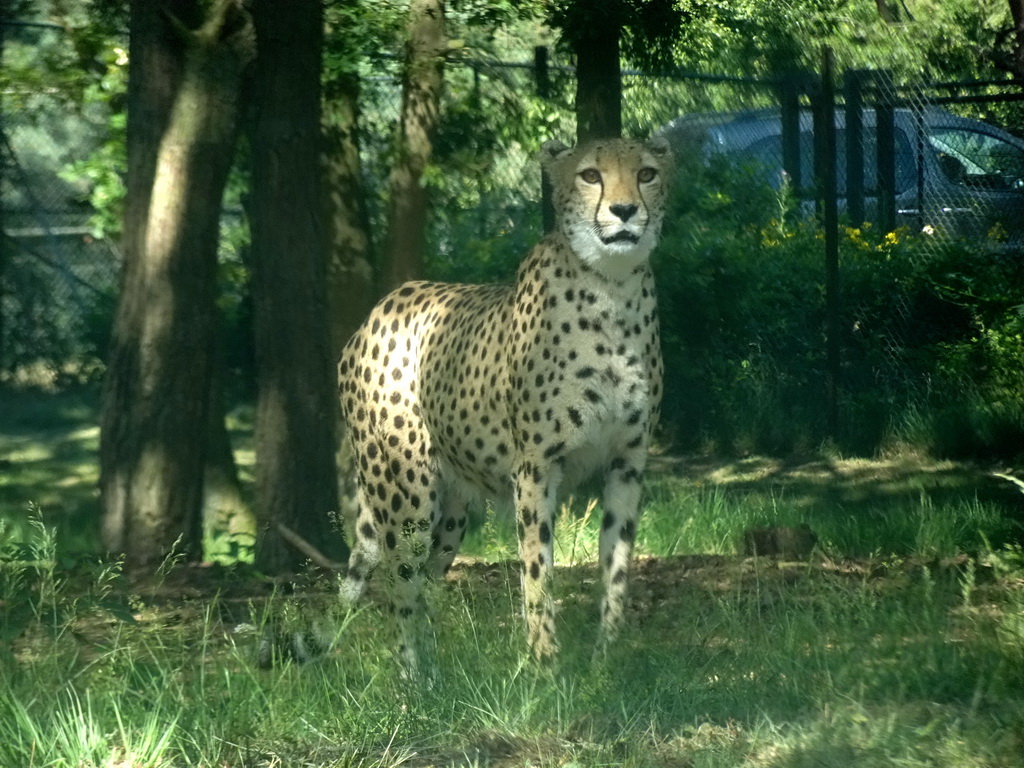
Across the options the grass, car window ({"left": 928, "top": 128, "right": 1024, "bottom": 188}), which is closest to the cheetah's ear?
the grass

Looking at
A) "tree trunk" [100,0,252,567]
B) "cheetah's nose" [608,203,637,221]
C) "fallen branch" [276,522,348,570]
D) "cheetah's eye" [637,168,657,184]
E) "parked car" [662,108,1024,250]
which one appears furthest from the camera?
"parked car" [662,108,1024,250]

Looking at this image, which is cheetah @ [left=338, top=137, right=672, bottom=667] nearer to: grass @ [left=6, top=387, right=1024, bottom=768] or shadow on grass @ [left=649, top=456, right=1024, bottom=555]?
Answer: grass @ [left=6, top=387, right=1024, bottom=768]

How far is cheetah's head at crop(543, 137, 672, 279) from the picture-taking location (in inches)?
193

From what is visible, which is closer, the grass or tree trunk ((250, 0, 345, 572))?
the grass

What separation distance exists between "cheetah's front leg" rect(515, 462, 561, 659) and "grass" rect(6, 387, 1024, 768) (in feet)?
0.40

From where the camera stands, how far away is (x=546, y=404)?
4.95 m

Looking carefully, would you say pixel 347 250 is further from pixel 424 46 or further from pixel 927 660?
pixel 927 660

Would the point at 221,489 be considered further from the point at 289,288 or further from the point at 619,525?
the point at 619,525

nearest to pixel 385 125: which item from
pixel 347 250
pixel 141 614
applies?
pixel 347 250

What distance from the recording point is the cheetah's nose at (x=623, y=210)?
4867 mm

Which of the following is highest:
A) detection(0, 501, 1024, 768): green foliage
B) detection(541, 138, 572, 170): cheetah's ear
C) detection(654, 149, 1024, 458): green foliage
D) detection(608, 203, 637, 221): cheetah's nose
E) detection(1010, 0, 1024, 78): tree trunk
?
detection(1010, 0, 1024, 78): tree trunk

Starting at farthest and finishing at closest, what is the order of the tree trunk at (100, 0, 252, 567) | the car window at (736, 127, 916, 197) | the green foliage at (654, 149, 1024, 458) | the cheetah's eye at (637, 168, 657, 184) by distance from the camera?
the car window at (736, 127, 916, 197) < the green foliage at (654, 149, 1024, 458) < the tree trunk at (100, 0, 252, 567) < the cheetah's eye at (637, 168, 657, 184)

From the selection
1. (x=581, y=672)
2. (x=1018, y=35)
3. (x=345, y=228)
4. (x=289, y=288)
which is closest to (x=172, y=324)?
(x=289, y=288)

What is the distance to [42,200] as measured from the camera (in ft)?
41.3
